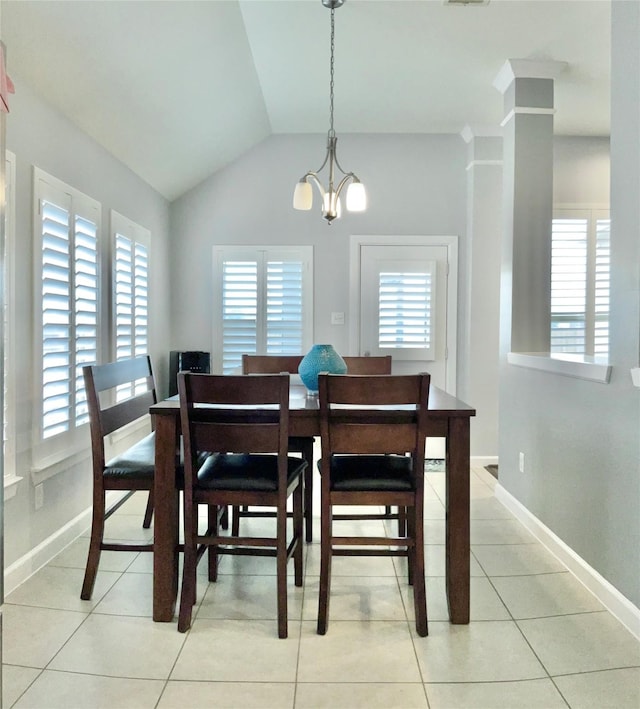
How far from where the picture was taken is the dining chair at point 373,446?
1.93 metres

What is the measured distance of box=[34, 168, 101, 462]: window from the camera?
2496mm

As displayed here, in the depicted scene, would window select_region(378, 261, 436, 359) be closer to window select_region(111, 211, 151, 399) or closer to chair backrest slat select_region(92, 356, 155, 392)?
window select_region(111, 211, 151, 399)

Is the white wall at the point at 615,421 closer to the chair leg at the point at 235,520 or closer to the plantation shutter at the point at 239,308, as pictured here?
the chair leg at the point at 235,520

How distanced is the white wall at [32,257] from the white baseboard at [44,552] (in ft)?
0.08

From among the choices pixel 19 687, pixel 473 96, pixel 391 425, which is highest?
pixel 473 96

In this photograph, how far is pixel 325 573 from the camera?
6.51 ft

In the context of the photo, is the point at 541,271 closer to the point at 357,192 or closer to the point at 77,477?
the point at 357,192

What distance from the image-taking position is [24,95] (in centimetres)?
234

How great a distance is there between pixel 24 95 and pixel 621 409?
9.55 ft

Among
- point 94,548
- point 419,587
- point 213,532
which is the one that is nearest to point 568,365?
point 419,587

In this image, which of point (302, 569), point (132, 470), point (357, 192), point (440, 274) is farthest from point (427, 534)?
point (440, 274)

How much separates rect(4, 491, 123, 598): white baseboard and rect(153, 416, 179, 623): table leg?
70 centimetres

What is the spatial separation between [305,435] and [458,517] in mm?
691

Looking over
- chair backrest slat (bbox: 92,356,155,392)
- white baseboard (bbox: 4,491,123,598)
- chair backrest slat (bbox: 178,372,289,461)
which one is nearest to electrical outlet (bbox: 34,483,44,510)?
white baseboard (bbox: 4,491,123,598)
